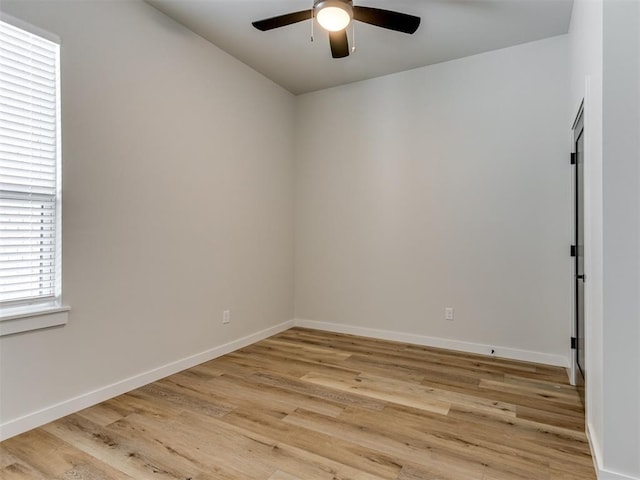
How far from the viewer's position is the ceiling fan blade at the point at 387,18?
91.2 inches

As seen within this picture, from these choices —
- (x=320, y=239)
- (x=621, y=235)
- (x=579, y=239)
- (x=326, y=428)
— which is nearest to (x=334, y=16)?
(x=621, y=235)

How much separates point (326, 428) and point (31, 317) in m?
1.86

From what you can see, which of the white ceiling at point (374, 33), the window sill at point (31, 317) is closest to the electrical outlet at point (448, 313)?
the white ceiling at point (374, 33)

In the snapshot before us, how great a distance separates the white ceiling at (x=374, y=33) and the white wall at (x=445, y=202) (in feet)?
0.75

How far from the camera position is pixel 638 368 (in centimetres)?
165

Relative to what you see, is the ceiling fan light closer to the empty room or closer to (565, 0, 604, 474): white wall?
the empty room

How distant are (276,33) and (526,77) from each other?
2307mm

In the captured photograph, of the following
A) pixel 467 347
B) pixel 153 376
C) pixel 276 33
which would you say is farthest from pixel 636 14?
pixel 153 376

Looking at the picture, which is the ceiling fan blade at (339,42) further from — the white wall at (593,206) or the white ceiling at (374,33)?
the white wall at (593,206)

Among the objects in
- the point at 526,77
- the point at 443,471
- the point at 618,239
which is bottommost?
the point at 443,471

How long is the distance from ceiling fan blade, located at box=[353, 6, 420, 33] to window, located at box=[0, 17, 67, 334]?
76.0 inches

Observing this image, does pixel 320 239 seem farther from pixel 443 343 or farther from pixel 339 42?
pixel 339 42

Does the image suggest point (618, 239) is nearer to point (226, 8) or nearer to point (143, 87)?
point (226, 8)

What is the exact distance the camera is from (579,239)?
9.17 ft
